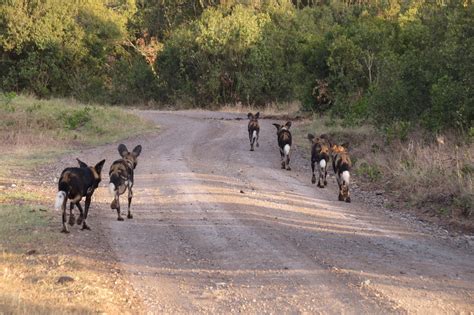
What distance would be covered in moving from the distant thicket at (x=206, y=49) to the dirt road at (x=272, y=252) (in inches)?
406

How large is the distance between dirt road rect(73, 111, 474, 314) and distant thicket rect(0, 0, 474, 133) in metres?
10.3

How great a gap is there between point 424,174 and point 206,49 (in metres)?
30.9

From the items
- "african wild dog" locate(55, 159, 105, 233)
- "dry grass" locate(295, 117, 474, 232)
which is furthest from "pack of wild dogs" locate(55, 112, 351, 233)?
"dry grass" locate(295, 117, 474, 232)

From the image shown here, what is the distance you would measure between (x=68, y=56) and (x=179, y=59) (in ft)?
25.5

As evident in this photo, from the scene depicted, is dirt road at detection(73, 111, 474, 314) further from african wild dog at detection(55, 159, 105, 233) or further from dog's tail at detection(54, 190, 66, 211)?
dog's tail at detection(54, 190, 66, 211)

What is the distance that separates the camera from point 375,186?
13.8 metres

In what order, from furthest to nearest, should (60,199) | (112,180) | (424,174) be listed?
(424,174) → (112,180) → (60,199)

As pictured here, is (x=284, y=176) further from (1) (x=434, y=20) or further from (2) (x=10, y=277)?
(2) (x=10, y=277)

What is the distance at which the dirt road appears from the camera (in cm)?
611

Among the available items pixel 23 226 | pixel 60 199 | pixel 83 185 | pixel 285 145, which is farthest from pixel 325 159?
pixel 23 226

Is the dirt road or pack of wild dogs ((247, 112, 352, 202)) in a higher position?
pack of wild dogs ((247, 112, 352, 202))

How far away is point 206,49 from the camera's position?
41.8 meters

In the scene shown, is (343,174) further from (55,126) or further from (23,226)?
(55,126)

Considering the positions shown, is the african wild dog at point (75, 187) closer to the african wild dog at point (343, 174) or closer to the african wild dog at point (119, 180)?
the african wild dog at point (119, 180)
